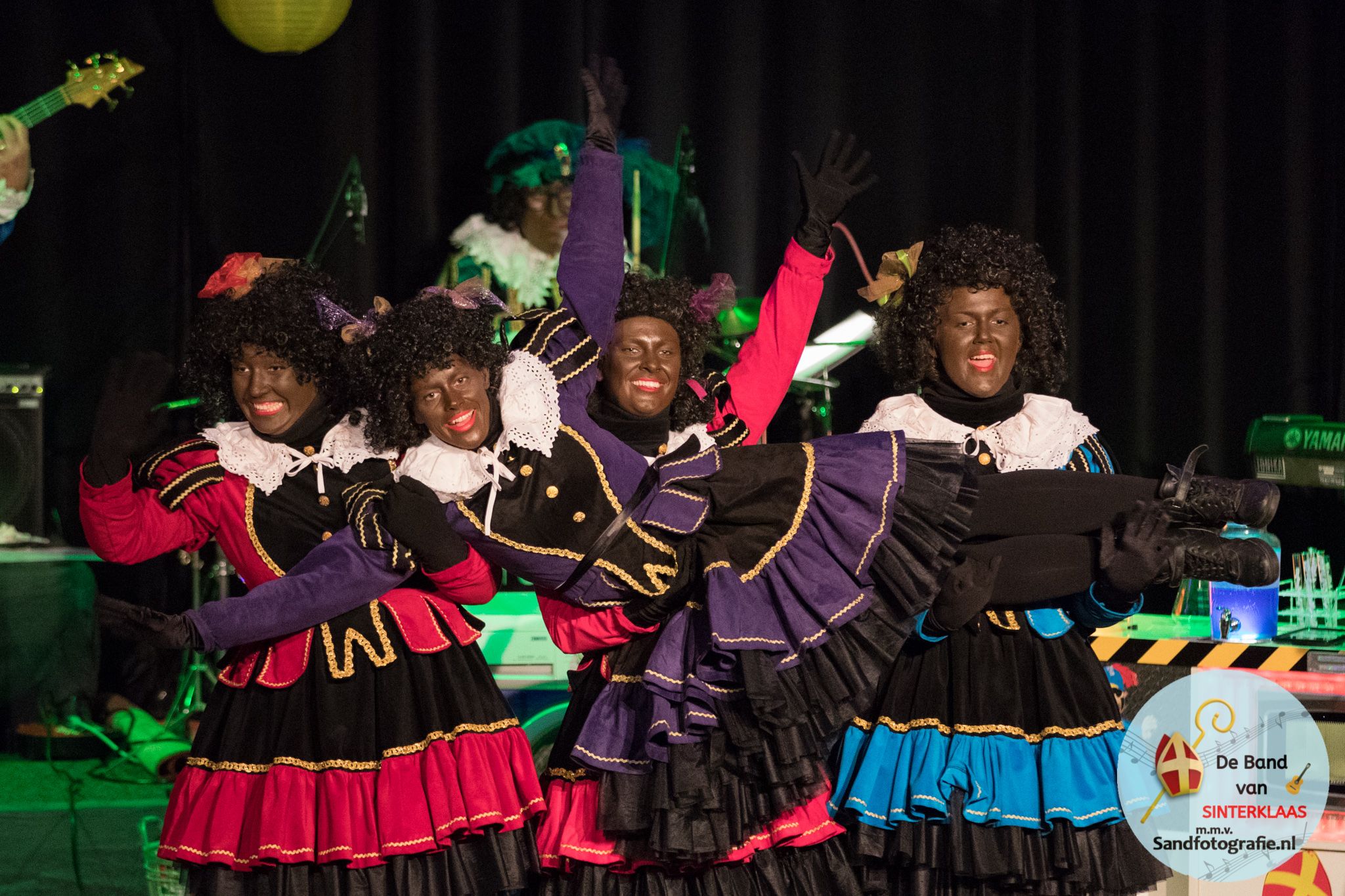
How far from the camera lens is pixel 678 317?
3.37 metres

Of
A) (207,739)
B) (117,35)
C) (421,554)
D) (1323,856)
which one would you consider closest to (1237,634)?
(1323,856)

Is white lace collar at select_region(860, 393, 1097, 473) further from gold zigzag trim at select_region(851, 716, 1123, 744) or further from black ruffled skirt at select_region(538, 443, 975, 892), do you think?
gold zigzag trim at select_region(851, 716, 1123, 744)

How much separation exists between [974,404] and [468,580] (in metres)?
1.19

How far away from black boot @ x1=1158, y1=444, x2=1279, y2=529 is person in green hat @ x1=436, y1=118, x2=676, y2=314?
270 centimetres

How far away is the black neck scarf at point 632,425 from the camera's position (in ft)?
10.5

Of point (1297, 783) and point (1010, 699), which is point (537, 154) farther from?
point (1297, 783)

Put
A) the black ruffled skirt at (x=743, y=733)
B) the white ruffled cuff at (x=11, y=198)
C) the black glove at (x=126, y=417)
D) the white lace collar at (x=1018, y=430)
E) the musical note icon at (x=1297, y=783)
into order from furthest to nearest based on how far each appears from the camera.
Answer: the white ruffled cuff at (x=11, y=198) < the musical note icon at (x=1297, y=783) < the white lace collar at (x=1018, y=430) < the black glove at (x=126, y=417) < the black ruffled skirt at (x=743, y=733)

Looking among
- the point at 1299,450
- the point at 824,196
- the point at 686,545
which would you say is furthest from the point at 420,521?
the point at 1299,450

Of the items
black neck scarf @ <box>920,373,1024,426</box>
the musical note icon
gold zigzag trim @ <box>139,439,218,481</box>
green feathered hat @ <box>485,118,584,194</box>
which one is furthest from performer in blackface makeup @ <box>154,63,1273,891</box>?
green feathered hat @ <box>485,118,584,194</box>

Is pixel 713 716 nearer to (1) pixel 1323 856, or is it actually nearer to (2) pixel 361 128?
(1) pixel 1323 856

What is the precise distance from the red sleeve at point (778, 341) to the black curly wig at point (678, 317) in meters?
0.09

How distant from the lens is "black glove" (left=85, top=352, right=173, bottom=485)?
304 cm

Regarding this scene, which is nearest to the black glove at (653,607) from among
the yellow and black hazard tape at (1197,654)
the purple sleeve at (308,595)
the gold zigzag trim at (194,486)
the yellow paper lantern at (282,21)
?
the purple sleeve at (308,595)

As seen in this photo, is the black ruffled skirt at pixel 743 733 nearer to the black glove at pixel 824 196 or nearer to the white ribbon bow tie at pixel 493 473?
the white ribbon bow tie at pixel 493 473
